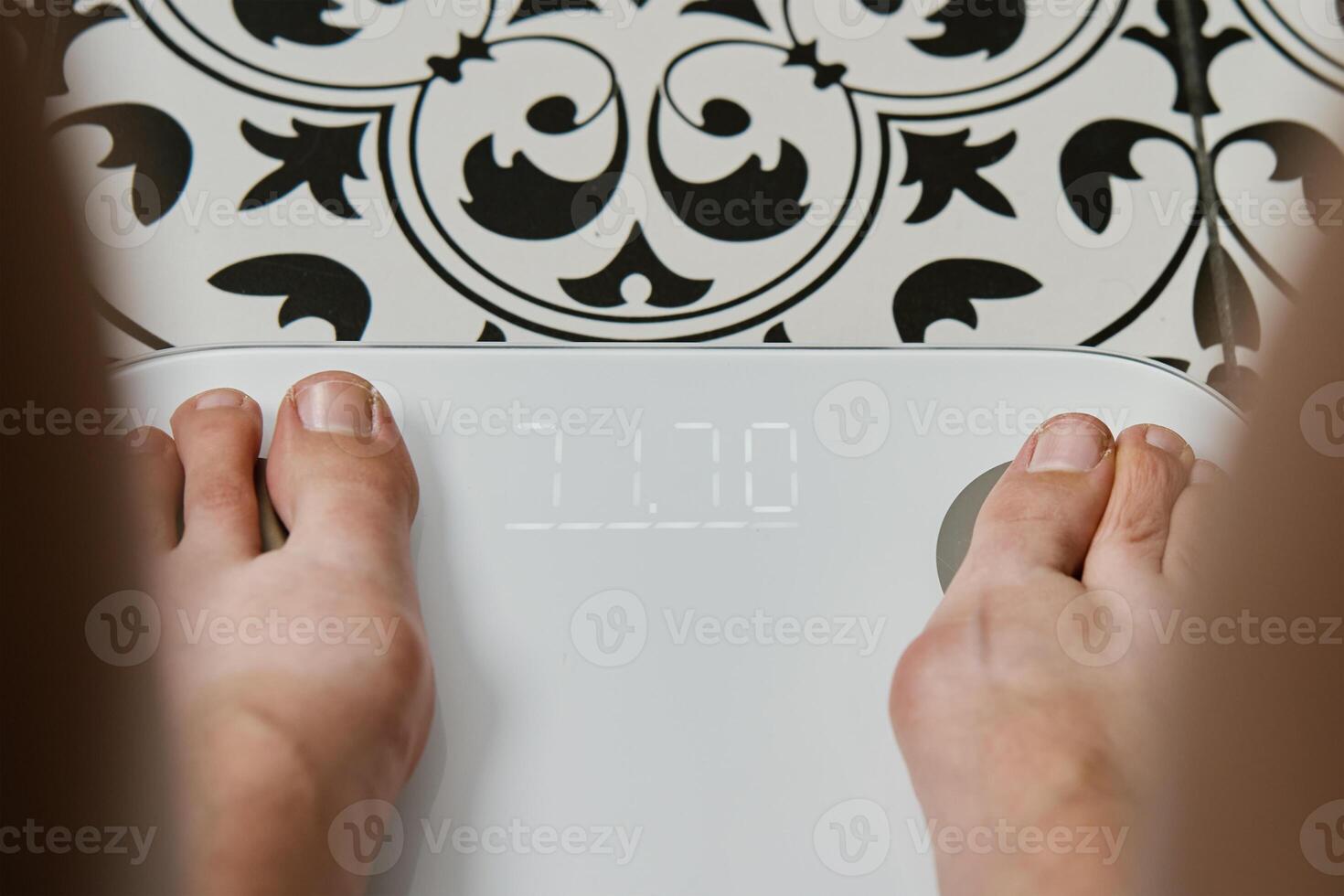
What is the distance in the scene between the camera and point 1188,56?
2.78 ft

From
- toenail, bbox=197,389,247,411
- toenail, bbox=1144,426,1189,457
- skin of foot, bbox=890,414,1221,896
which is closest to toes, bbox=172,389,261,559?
toenail, bbox=197,389,247,411

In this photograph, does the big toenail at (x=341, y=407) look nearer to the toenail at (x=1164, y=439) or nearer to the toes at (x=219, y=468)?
the toes at (x=219, y=468)

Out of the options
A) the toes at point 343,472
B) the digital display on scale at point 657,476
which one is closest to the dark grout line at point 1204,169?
the digital display on scale at point 657,476

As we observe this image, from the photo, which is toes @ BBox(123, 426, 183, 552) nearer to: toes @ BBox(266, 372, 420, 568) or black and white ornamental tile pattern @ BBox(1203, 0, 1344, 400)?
toes @ BBox(266, 372, 420, 568)

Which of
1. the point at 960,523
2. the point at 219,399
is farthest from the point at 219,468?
the point at 960,523

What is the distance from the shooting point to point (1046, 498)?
578mm

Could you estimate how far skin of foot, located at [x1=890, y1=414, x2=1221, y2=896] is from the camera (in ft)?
1.53

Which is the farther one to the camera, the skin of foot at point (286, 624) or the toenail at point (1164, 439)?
the toenail at point (1164, 439)

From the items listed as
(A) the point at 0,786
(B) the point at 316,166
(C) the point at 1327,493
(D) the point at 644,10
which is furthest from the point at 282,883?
(D) the point at 644,10

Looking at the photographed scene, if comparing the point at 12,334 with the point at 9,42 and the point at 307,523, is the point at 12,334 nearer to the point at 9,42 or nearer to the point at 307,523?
the point at 9,42

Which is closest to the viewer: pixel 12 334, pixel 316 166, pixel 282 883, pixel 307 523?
pixel 12 334

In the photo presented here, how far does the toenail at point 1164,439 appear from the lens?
57 cm

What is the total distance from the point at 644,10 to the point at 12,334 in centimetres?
66

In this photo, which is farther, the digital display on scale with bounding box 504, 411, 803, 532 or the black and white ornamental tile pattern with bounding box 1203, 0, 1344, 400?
the black and white ornamental tile pattern with bounding box 1203, 0, 1344, 400
